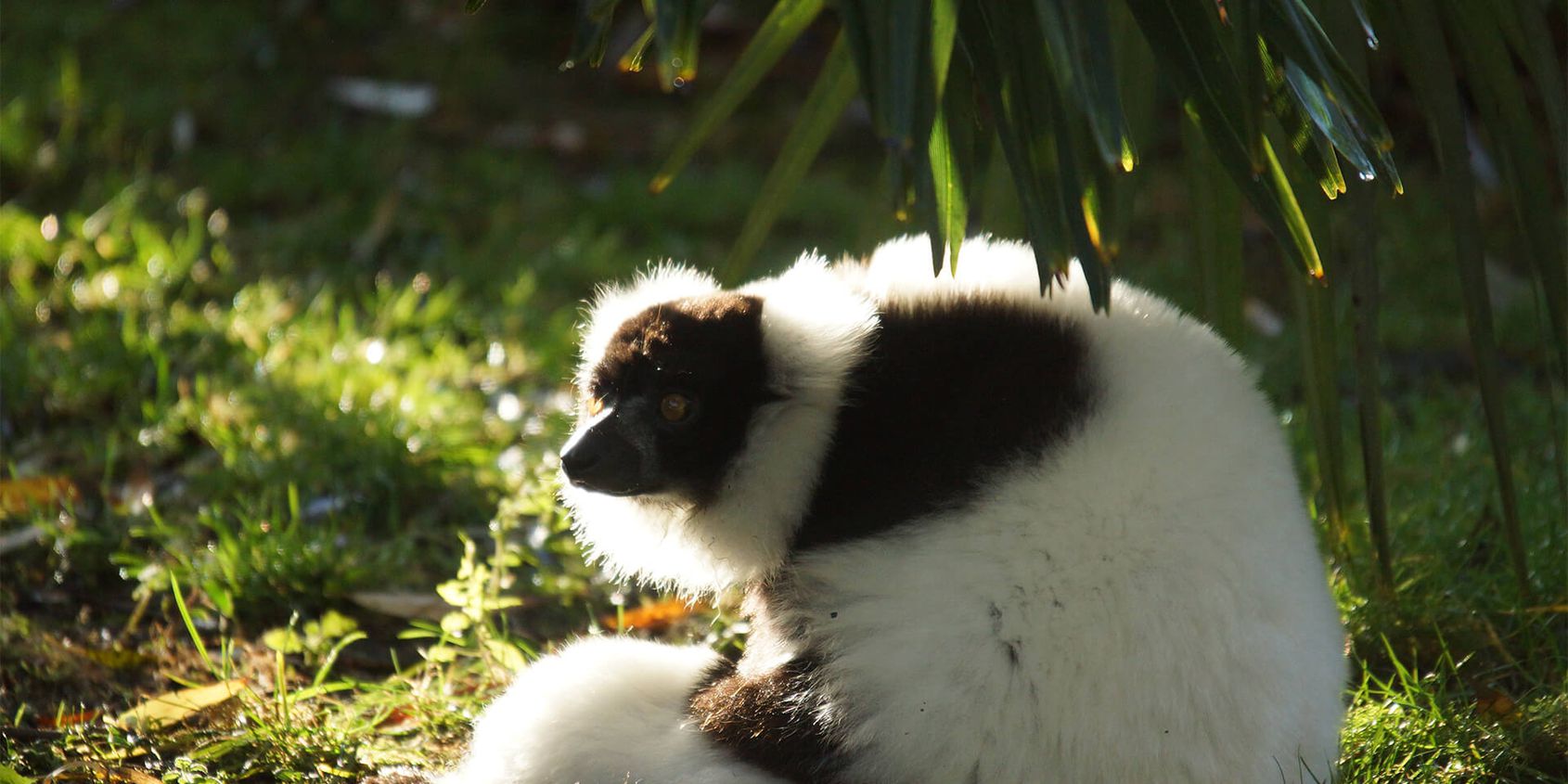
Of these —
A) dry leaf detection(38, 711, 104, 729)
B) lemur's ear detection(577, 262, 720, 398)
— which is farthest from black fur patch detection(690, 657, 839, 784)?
dry leaf detection(38, 711, 104, 729)

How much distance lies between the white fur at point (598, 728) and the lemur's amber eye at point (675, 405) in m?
0.43

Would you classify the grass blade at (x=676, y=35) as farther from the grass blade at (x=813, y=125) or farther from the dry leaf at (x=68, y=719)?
the dry leaf at (x=68, y=719)

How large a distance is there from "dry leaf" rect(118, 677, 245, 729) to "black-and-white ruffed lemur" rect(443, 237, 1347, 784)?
685 mm

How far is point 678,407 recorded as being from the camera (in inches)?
90.7

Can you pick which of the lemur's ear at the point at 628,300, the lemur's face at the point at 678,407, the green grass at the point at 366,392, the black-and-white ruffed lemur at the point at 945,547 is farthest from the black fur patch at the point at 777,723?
the green grass at the point at 366,392

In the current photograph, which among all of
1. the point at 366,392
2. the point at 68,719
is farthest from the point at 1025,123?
the point at 366,392

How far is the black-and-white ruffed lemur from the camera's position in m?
1.99

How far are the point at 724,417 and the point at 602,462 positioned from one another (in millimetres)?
216

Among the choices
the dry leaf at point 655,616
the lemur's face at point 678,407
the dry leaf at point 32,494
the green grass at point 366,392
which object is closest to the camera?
the lemur's face at point 678,407

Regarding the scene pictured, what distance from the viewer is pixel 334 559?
129 inches

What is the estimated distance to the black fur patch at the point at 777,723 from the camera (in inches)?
82.4

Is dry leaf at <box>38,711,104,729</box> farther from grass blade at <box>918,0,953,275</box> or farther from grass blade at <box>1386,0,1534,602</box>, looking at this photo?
grass blade at <box>1386,0,1534,602</box>

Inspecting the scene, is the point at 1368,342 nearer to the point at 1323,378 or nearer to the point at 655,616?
the point at 1323,378

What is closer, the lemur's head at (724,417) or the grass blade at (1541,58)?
the lemur's head at (724,417)
